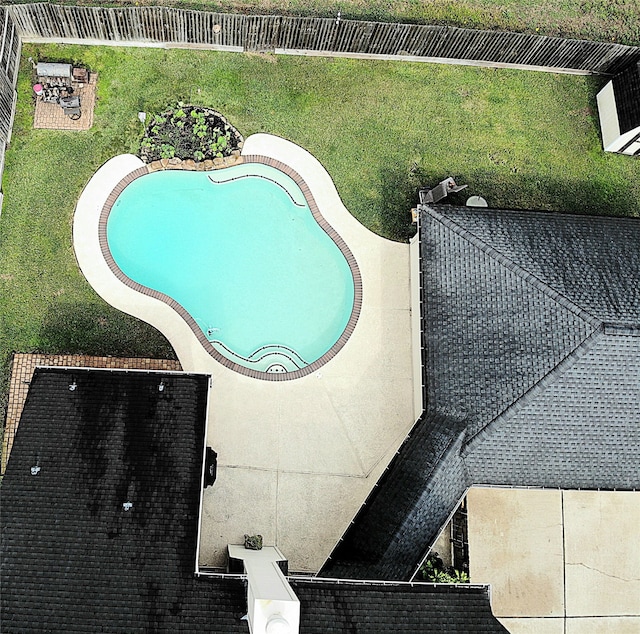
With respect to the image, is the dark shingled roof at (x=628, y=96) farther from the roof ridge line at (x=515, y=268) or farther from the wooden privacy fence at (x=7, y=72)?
the wooden privacy fence at (x=7, y=72)

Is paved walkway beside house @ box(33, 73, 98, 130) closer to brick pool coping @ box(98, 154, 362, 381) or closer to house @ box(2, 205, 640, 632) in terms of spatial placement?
brick pool coping @ box(98, 154, 362, 381)

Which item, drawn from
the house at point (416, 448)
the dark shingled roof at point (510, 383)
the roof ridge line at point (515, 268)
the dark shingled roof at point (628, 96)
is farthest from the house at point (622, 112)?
the roof ridge line at point (515, 268)

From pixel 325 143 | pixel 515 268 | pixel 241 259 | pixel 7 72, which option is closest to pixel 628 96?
pixel 515 268

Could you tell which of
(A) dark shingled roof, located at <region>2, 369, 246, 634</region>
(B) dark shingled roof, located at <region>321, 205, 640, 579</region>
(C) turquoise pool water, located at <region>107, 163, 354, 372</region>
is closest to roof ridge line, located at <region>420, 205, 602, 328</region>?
(B) dark shingled roof, located at <region>321, 205, 640, 579</region>

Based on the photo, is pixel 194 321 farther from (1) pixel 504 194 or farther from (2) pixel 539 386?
(1) pixel 504 194

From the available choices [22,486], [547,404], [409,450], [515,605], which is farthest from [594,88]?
[22,486]

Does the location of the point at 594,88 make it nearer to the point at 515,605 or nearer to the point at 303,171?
the point at 303,171
